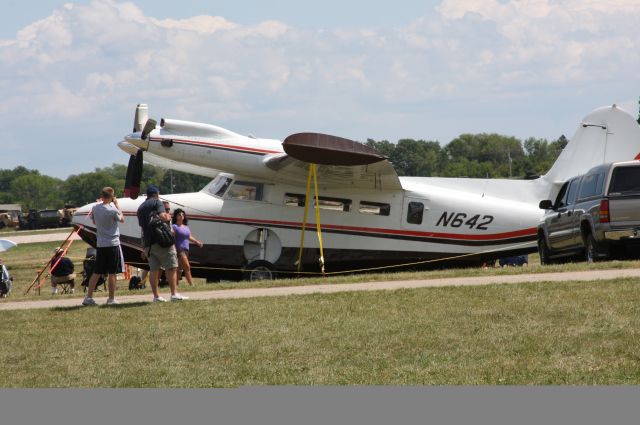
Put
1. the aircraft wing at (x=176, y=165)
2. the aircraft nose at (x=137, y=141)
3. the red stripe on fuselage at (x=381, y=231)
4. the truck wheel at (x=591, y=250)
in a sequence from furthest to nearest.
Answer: the aircraft wing at (x=176, y=165)
the red stripe on fuselage at (x=381, y=231)
the aircraft nose at (x=137, y=141)
the truck wheel at (x=591, y=250)

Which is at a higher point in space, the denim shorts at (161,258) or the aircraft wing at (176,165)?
the aircraft wing at (176,165)

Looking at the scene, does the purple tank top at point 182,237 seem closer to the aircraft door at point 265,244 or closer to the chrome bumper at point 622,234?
the aircraft door at point 265,244

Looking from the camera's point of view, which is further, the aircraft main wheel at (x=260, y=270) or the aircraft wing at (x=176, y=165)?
the aircraft wing at (x=176, y=165)

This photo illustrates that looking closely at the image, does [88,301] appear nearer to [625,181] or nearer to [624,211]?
[624,211]

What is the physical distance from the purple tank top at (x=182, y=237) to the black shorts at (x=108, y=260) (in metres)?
4.63

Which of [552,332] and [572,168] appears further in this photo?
[572,168]

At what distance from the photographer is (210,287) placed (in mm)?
21094

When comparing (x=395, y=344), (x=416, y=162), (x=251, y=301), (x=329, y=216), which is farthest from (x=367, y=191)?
(x=416, y=162)

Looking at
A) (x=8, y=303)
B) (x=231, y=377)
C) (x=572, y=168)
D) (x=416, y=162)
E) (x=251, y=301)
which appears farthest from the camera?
(x=416, y=162)

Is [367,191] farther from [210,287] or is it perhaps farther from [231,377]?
[231,377]

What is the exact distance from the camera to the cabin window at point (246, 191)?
2531cm

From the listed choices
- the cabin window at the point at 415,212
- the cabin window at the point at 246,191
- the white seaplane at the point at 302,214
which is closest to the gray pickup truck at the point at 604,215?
the white seaplane at the point at 302,214

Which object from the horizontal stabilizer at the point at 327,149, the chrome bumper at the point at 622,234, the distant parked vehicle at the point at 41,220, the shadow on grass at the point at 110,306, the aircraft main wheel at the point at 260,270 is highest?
the horizontal stabilizer at the point at 327,149

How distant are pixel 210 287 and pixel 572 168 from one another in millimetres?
11316
